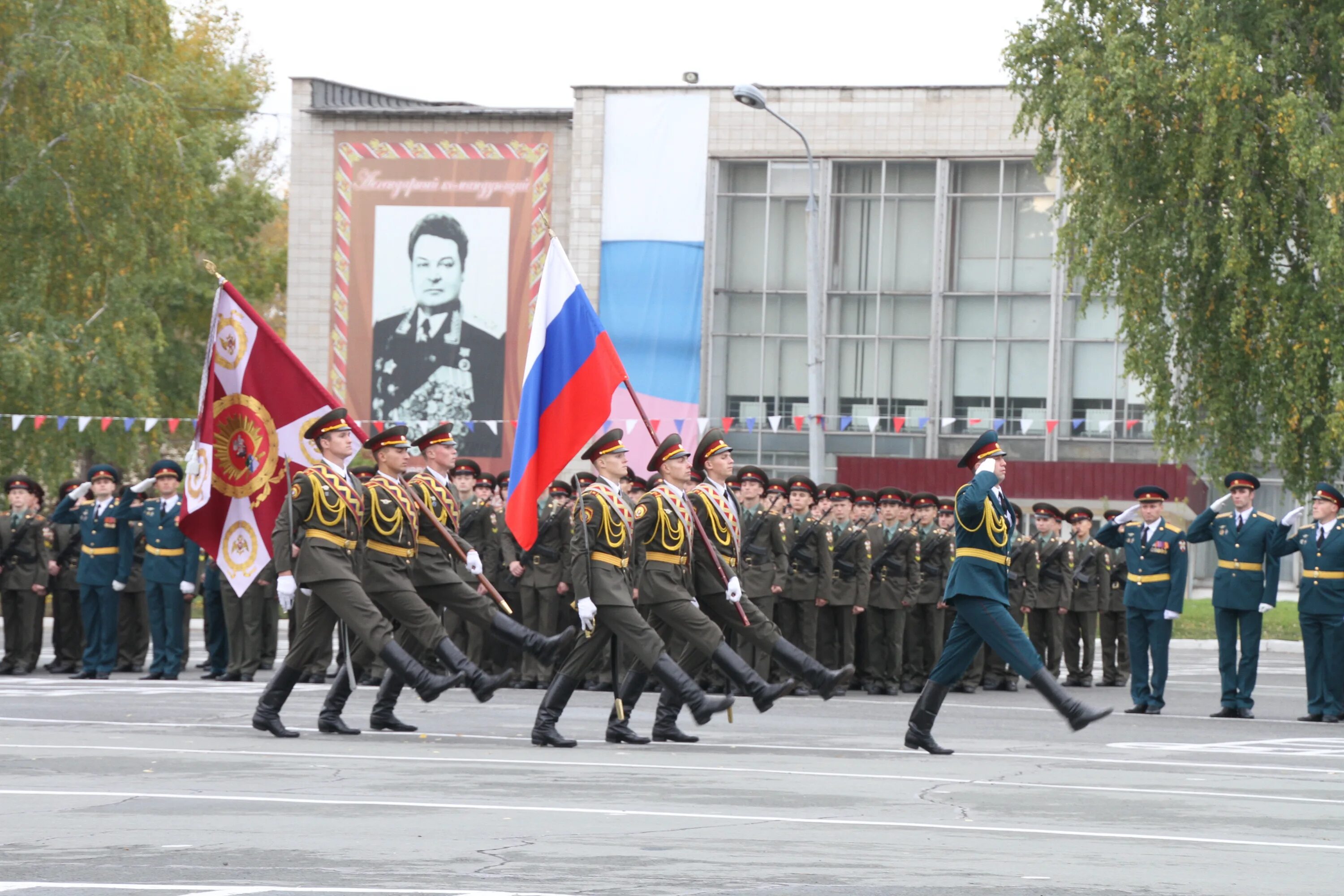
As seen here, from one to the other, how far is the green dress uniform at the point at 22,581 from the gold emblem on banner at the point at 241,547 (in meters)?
5.81

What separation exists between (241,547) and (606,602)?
3192 mm

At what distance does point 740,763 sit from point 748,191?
32410mm

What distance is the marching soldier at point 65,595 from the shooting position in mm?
19312

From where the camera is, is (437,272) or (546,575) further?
(437,272)

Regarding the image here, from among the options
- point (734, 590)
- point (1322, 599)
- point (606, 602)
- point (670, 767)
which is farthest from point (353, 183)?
point (670, 767)

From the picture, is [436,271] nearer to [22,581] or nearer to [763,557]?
[22,581]

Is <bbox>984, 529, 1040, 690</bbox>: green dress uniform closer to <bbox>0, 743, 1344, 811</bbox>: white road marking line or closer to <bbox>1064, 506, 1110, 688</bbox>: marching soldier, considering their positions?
<bbox>1064, 506, 1110, 688</bbox>: marching soldier

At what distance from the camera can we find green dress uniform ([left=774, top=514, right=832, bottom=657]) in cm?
1820

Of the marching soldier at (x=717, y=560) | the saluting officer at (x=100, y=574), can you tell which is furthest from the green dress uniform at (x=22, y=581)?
the marching soldier at (x=717, y=560)

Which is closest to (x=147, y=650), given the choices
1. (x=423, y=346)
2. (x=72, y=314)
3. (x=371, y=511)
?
(x=371, y=511)

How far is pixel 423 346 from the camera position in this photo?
43.8 m

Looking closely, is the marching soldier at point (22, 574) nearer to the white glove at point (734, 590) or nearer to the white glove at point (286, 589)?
the white glove at point (286, 589)

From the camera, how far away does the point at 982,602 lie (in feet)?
38.7

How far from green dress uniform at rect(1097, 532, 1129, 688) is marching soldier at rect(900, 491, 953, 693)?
82.9 inches
